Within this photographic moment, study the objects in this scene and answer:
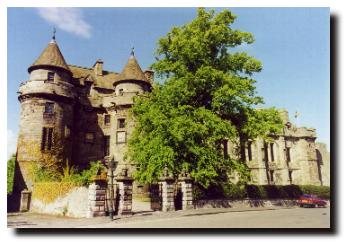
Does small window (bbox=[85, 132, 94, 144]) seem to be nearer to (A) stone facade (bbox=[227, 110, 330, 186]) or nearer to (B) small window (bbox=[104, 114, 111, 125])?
(B) small window (bbox=[104, 114, 111, 125])

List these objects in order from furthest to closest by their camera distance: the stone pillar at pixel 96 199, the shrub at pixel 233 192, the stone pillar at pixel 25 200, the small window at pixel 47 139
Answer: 1. the small window at pixel 47 139
2. the shrub at pixel 233 192
3. the stone pillar at pixel 25 200
4. the stone pillar at pixel 96 199

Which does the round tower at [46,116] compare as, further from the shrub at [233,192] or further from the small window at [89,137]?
the shrub at [233,192]

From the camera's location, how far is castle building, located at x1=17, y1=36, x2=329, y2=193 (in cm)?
2358

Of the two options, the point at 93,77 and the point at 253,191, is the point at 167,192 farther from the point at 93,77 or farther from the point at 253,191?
the point at 93,77

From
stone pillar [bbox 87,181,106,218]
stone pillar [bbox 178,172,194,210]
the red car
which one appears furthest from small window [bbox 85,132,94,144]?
the red car

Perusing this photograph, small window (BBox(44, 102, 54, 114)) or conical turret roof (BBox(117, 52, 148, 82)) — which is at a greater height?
conical turret roof (BBox(117, 52, 148, 82))

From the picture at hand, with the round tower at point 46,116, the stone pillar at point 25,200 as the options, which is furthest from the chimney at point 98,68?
the stone pillar at point 25,200

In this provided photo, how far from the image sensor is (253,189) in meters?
25.8

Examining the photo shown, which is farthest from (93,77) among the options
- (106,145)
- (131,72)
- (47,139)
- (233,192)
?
(233,192)

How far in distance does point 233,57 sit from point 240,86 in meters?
2.15

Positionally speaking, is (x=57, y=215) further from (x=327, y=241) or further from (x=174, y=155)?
(x=327, y=241)

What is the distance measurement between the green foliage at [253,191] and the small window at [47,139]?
37.5 ft

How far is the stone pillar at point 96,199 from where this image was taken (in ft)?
48.4
